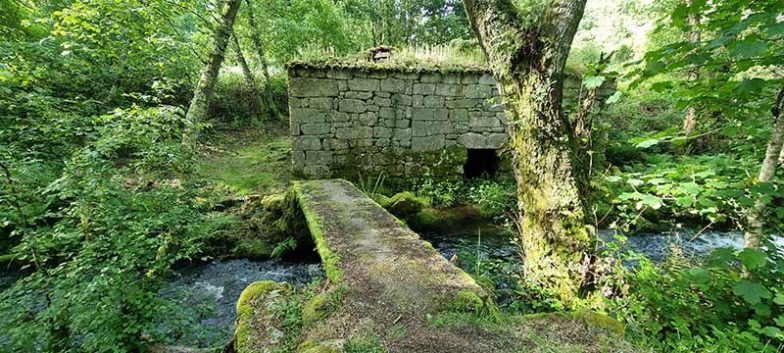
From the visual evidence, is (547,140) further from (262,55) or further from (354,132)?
(262,55)

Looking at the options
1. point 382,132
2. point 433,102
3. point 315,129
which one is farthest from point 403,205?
point 433,102

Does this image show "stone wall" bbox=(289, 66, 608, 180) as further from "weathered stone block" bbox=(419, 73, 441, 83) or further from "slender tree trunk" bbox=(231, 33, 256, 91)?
"slender tree trunk" bbox=(231, 33, 256, 91)

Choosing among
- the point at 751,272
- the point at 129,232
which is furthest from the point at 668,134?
the point at 129,232

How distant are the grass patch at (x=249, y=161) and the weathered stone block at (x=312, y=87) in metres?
1.79

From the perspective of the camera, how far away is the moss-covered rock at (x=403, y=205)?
5711mm

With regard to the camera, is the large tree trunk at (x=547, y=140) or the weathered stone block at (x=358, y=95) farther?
the weathered stone block at (x=358, y=95)

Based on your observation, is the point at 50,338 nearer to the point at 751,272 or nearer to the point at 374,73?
the point at 751,272

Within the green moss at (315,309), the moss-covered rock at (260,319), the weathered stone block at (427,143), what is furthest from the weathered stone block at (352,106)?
the green moss at (315,309)

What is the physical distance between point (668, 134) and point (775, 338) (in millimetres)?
Answer: 1122

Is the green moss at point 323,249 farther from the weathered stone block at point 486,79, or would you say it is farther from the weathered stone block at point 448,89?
the weathered stone block at point 486,79

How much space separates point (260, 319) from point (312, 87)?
16.7ft

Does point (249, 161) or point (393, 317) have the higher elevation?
point (393, 317)

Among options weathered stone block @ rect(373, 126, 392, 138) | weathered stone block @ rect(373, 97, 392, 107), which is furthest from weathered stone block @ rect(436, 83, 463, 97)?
weathered stone block @ rect(373, 126, 392, 138)

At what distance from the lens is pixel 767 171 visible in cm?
189
